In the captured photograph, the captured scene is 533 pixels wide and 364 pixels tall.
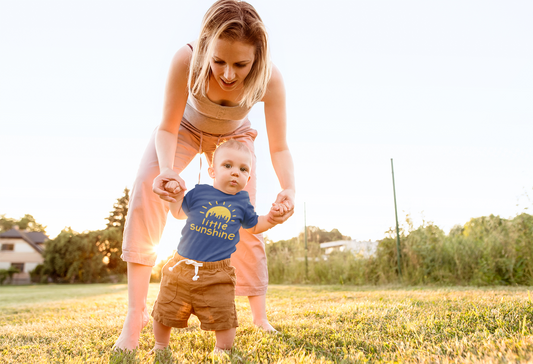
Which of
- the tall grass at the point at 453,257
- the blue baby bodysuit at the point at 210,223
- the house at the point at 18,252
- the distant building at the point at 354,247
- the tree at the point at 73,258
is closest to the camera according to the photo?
the blue baby bodysuit at the point at 210,223

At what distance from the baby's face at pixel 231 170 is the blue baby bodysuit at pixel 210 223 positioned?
0.04m

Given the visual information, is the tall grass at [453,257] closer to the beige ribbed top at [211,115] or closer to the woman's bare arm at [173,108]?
the beige ribbed top at [211,115]

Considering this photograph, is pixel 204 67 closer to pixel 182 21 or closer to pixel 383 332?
pixel 182 21

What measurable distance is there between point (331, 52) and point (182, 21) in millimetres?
5616

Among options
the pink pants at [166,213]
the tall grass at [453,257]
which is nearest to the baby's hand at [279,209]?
the pink pants at [166,213]

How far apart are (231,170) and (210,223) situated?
0.30m

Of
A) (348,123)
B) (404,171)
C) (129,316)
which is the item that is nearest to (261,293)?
(129,316)

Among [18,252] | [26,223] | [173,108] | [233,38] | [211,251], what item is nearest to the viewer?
[233,38]

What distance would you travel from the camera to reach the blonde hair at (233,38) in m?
1.61

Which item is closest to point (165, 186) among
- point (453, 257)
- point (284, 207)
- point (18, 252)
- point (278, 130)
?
point (284, 207)

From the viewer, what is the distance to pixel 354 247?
7.39 metres

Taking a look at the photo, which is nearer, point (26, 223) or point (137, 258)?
point (137, 258)

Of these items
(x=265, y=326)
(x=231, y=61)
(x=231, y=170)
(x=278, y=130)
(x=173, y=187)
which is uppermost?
(x=231, y=61)

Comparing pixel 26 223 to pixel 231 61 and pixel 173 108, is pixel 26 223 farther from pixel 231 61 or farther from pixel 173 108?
pixel 231 61
